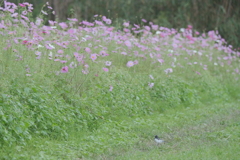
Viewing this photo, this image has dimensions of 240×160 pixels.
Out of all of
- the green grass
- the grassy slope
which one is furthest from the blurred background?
the grassy slope

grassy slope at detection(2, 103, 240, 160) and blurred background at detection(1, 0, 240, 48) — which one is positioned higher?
blurred background at detection(1, 0, 240, 48)

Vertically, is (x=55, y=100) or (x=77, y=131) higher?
(x=55, y=100)

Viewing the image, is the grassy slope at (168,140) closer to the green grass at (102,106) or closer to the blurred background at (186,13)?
the green grass at (102,106)

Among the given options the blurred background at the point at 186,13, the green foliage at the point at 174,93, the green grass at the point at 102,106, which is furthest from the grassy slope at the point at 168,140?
the blurred background at the point at 186,13

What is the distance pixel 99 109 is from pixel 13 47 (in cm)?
173

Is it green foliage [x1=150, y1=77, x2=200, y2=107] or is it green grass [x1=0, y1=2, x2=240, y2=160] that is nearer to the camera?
green grass [x1=0, y1=2, x2=240, y2=160]

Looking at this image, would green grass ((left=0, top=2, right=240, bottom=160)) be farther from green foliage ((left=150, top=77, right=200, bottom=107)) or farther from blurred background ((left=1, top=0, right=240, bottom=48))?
blurred background ((left=1, top=0, right=240, bottom=48))

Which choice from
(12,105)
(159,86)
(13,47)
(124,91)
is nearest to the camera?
(12,105)

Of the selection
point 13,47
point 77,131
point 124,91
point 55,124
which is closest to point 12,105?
point 55,124

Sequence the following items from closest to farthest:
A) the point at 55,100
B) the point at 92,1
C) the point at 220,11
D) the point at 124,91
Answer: the point at 55,100
the point at 124,91
the point at 220,11
the point at 92,1

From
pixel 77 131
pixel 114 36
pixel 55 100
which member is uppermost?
pixel 114 36

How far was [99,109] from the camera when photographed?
661cm

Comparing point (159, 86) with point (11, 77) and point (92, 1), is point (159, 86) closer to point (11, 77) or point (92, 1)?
point (11, 77)

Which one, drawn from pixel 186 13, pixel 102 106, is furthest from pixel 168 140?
pixel 186 13
